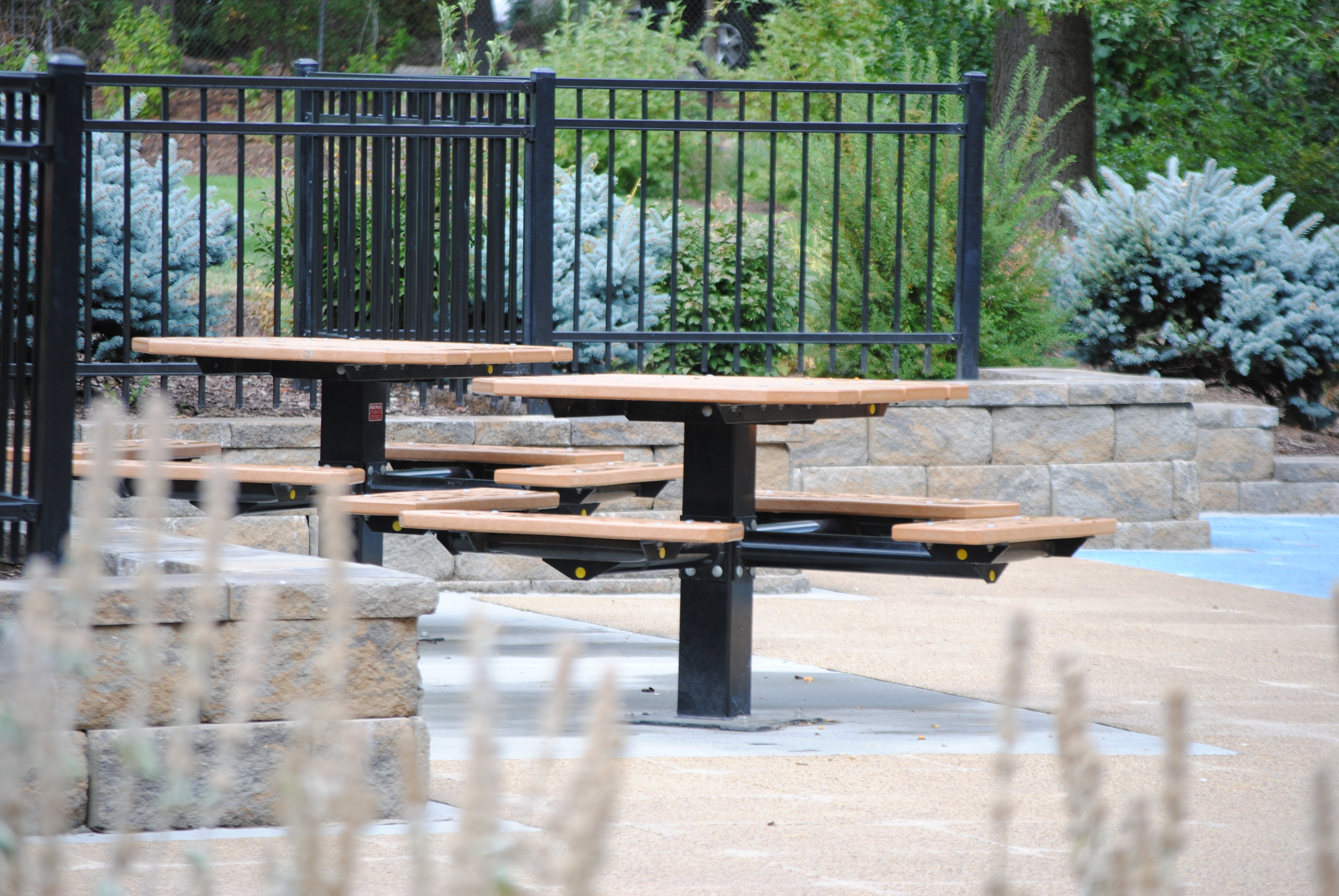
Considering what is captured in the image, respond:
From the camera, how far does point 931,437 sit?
8102 millimetres

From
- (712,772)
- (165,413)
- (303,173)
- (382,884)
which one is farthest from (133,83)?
(165,413)

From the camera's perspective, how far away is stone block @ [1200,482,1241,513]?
31.1 ft

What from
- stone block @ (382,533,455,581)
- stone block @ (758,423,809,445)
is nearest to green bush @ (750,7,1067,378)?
stone block @ (758,423,809,445)

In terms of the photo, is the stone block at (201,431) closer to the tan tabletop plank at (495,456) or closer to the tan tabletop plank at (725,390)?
the tan tabletop plank at (495,456)

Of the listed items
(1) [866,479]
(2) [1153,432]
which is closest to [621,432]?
(1) [866,479]

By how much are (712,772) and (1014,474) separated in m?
4.56

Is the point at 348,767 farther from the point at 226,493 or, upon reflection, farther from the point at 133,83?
the point at 133,83

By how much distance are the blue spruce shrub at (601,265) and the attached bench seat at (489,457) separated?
1946 mm

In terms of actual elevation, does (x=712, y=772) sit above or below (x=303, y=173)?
below

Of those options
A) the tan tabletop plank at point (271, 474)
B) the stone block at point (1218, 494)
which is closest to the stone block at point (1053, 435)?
the stone block at point (1218, 494)

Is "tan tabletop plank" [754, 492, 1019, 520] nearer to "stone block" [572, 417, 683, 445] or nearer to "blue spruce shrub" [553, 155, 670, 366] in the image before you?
"stone block" [572, 417, 683, 445]

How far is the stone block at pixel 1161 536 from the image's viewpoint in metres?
8.55

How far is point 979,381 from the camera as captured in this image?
819 cm

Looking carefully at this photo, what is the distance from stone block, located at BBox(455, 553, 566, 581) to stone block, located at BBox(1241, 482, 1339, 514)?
4524 mm
